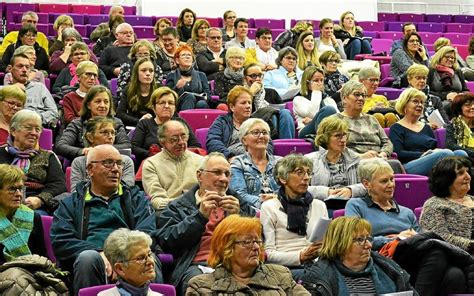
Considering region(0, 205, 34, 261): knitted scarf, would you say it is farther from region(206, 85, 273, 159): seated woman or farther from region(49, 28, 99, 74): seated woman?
region(49, 28, 99, 74): seated woman

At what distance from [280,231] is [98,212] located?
0.84 m

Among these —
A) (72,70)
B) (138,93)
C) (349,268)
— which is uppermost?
(72,70)

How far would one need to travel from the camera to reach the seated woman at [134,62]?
752cm

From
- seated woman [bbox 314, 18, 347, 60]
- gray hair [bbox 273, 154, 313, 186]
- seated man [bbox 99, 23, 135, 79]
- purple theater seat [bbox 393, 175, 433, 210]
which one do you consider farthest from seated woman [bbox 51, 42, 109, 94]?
gray hair [bbox 273, 154, 313, 186]

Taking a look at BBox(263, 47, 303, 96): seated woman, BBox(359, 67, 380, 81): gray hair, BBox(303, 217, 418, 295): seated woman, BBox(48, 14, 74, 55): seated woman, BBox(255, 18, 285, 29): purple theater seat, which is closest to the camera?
BBox(303, 217, 418, 295): seated woman

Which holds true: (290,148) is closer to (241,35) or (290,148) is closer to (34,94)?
(34,94)

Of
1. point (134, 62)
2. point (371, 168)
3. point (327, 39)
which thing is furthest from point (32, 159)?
point (327, 39)

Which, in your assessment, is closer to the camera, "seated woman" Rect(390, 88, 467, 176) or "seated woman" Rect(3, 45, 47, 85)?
"seated woman" Rect(390, 88, 467, 176)

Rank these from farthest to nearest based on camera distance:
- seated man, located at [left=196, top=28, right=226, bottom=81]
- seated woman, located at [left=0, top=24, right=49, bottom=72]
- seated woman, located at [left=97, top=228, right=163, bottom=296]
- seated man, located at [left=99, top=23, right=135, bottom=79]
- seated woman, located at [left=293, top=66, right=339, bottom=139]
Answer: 1. seated man, located at [left=196, top=28, right=226, bottom=81]
2. seated woman, located at [left=0, top=24, right=49, bottom=72]
3. seated man, located at [left=99, top=23, right=135, bottom=79]
4. seated woman, located at [left=293, top=66, right=339, bottom=139]
5. seated woman, located at [left=97, top=228, right=163, bottom=296]

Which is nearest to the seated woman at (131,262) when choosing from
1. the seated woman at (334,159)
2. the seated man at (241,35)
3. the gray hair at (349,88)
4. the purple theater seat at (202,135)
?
the seated woman at (334,159)

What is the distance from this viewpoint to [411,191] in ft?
18.5

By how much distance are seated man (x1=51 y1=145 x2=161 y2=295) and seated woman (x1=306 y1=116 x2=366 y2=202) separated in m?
1.16

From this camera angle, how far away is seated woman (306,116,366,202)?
566cm

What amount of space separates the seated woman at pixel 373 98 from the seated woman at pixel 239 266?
10.7 ft
